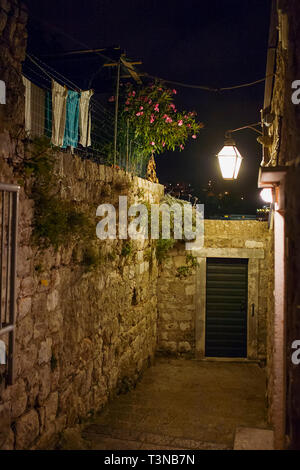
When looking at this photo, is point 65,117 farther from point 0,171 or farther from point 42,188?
point 0,171

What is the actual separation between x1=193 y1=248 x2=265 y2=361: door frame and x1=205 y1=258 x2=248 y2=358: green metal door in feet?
0.39

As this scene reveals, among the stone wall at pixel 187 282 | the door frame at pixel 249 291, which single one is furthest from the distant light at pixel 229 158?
the door frame at pixel 249 291

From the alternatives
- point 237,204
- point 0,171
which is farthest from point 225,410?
point 237,204

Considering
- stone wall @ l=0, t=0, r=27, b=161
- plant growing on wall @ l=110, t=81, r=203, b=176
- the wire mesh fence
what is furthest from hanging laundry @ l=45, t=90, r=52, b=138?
stone wall @ l=0, t=0, r=27, b=161

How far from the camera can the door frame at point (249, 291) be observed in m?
8.77

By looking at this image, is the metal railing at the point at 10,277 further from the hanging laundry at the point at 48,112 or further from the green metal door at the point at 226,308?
the green metal door at the point at 226,308

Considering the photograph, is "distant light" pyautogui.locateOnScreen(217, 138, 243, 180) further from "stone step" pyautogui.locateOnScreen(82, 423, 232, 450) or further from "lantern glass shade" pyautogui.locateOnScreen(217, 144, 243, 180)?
"stone step" pyautogui.locateOnScreen(82, 423, 232, 450)

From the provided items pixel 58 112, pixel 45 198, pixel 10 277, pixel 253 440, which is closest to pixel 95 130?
pixel 58 112

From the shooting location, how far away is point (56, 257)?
4.31m

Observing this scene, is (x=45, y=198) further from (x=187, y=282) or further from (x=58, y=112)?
(x=187, y=282)

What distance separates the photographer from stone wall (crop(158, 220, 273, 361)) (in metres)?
8.83

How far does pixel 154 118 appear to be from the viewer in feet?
26.0

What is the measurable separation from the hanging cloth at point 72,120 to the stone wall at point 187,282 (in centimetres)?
368

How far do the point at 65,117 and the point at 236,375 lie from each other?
5.63 meters
